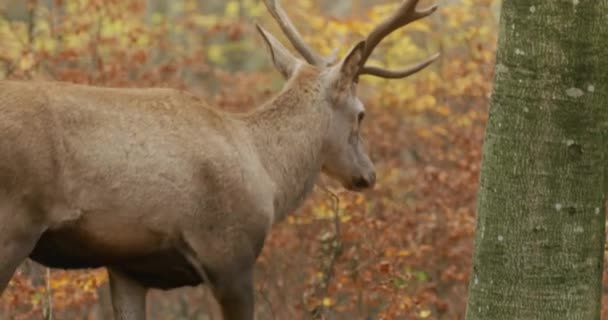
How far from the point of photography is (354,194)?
1110cm

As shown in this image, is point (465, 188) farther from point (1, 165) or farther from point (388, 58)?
point (1, 165)

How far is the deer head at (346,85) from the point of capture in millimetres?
8688

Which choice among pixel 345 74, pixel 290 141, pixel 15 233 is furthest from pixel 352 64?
pixel 15 233

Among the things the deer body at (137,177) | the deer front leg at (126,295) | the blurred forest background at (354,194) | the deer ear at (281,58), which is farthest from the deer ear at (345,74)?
the deer front leg at (126,295)

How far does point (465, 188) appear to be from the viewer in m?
12.1

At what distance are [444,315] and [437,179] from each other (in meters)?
1.40

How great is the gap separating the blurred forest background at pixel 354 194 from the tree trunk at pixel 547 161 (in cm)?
323

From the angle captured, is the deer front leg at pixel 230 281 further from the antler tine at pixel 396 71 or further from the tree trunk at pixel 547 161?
the tree trunk at pixel 547 161

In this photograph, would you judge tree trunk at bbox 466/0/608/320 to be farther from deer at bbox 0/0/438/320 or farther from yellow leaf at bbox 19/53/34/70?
yellow leaf at bbox 19/53/34/70

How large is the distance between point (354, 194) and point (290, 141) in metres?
2.71

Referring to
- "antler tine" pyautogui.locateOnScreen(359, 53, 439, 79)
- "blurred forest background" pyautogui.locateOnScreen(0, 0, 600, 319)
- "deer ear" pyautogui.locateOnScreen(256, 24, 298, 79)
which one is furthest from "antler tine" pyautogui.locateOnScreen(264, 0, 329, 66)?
"blurred forest background" pyautogui.locateOnScreen(0, 0, 600, 319)

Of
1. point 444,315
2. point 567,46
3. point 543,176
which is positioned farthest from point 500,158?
point 444,315

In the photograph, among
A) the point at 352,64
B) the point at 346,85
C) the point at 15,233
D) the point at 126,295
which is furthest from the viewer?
the point at 346,85

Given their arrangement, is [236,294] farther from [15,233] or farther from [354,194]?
[354,194]
